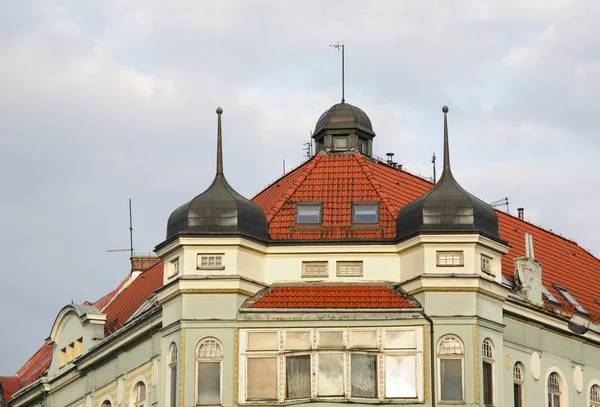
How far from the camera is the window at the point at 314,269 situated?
7462 centimetres

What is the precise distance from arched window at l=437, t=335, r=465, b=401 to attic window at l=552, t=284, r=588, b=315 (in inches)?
490

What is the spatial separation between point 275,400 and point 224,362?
250 centimetres

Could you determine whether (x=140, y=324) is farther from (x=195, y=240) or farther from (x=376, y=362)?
(x=376, y=362)

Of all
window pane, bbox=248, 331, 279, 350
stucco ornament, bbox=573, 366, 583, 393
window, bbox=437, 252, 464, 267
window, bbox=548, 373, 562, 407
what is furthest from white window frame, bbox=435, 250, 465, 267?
stucco ornament, bbox=573, 366, 583, 393

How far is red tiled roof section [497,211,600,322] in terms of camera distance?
85.0 metres

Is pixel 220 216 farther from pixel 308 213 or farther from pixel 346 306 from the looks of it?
pixel 346 306

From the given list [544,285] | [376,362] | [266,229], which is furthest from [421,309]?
[544,285]

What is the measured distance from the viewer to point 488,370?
73.3 m

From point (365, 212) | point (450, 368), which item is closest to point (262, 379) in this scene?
point (450, 368)

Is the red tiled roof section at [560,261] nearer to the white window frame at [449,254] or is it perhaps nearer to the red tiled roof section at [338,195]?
the red tiled roof section at [338,195]

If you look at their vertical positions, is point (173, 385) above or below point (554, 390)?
below

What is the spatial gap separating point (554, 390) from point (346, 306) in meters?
11.9

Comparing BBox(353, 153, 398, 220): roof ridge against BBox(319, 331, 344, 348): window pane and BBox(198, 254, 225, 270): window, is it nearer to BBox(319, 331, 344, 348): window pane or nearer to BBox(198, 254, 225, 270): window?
BBox(319, 331, 344, 348): window pane

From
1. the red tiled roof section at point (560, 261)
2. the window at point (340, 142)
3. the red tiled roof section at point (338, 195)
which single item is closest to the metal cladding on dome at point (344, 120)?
the window at point (340, 142)
